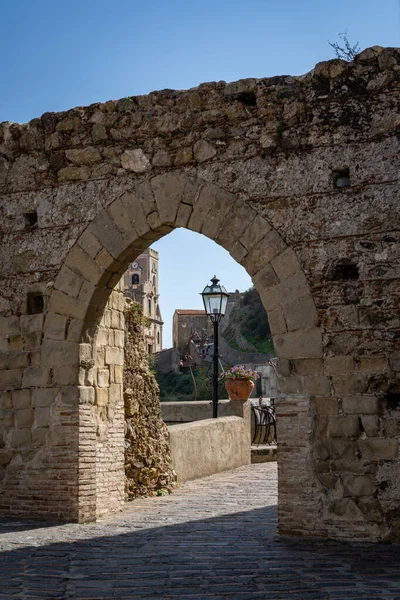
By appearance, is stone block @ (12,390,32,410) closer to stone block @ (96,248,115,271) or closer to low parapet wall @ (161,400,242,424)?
stone block @ (96,248,115,271)

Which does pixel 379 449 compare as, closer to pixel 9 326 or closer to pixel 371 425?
pixel 371 425

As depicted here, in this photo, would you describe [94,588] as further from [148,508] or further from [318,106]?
[318,106]

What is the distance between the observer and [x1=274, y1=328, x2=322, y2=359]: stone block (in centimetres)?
639

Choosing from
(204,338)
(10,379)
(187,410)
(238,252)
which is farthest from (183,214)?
(204,338)

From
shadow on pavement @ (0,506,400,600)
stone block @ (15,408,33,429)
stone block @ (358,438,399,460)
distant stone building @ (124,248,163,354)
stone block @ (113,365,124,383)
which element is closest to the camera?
shadow on pavement @ (0,506,400,600)

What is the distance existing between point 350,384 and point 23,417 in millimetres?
3129

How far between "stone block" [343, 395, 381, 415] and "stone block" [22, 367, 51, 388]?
281cm

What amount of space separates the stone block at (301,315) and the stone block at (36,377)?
7.79 feet

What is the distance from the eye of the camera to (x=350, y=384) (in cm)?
625

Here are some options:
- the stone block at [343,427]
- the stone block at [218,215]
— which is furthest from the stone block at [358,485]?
the stone block at [218,215]

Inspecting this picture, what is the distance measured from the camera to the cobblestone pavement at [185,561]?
4.58 metres

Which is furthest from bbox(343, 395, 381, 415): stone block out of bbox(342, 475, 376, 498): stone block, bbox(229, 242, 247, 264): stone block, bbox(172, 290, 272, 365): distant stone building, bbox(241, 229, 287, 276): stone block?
bbox(172, 290, 272, 365): distant stone building

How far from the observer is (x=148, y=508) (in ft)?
26.4

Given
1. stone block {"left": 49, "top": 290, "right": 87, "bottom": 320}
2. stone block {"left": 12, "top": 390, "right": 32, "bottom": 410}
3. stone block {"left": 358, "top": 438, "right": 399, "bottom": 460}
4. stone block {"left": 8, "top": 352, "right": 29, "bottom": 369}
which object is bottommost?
stone block {"left": 358, "top": 438, "right": 399, "bottom": 460}
